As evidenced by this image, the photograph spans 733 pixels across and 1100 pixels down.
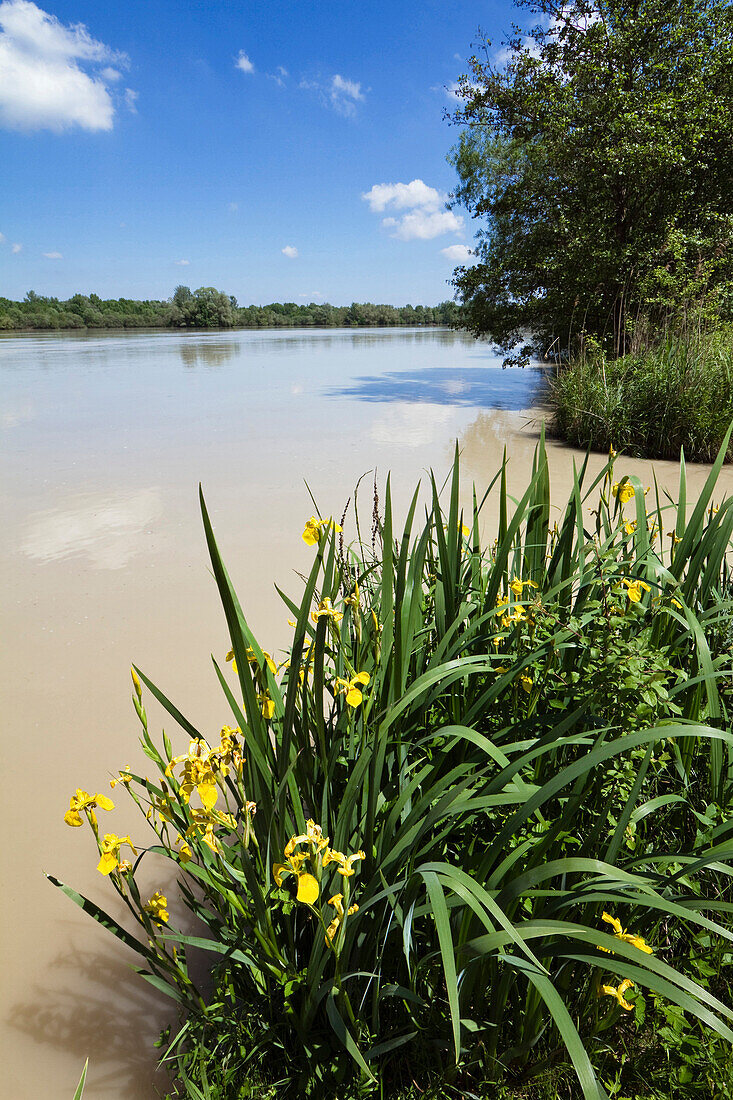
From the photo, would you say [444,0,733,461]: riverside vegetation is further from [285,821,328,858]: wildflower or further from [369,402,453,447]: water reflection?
[285,821,328,858]: wildflower

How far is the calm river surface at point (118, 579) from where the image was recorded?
4.77 feet

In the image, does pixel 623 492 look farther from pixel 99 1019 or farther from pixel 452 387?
pixel 452 387

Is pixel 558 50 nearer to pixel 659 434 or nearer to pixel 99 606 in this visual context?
pixel 659 434

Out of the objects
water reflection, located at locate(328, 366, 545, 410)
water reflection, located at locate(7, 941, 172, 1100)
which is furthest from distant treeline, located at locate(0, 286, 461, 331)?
water reflection, located at locate(7, 941, 172, 1100)

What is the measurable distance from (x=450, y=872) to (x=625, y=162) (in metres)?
10.0

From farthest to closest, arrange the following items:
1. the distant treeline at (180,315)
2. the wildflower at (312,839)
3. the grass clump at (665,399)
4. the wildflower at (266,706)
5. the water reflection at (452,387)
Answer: the distant treeline at (180,315)
the water reflection at (452,387)
the grass clump at (665,399)
the wildflower at (266,706)
the wildflower at (312,839)

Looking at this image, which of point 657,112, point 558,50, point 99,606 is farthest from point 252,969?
point 558,50

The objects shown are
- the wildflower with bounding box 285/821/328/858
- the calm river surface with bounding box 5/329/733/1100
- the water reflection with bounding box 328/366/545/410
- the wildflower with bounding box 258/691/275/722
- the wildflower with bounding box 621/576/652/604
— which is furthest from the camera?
the water reflection with bounding box 328/366/545/410

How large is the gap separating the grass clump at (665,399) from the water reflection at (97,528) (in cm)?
419

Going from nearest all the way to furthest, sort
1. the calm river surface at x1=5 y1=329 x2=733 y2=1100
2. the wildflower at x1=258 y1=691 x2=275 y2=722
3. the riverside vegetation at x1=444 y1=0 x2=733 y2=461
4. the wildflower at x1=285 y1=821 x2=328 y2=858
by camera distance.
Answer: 1. the wildflower at x1=285 y1=821 x2=328 y2=858
2. the wildflower at x1=258 y1=691 x2=275 y2=722
3. the calm river surface at x1=5 y1=329 x2=733 y2=1100
4. the riverside vegetation at x1=444 y1=0 x2=733 y2=461

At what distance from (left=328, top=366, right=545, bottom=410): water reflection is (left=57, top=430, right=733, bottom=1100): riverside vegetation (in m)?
10.2

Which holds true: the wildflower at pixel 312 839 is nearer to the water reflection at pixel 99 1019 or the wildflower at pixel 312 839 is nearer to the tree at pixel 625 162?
the water reflection at pixel 99 1019

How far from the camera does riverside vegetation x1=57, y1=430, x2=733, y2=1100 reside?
88 cm

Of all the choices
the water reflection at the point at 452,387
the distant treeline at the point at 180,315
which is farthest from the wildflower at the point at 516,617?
the distant treeline at the point at 180,315
